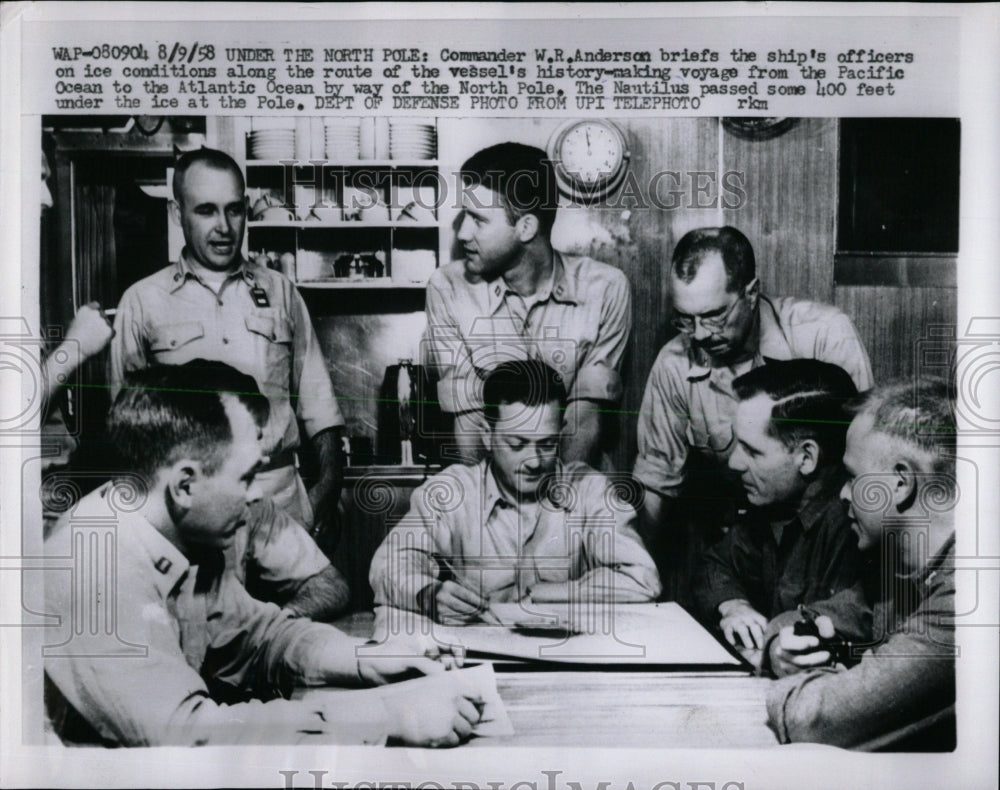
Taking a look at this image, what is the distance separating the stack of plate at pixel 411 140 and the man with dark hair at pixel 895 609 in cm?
93

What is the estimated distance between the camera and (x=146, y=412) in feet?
6.68

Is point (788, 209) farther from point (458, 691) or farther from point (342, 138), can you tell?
point (458, 691)

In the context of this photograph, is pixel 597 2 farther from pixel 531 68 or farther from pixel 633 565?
pixel 633 565

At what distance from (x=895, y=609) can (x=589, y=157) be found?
1000 millimetres

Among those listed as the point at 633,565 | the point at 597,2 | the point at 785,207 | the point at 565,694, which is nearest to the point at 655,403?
the point at 633,565

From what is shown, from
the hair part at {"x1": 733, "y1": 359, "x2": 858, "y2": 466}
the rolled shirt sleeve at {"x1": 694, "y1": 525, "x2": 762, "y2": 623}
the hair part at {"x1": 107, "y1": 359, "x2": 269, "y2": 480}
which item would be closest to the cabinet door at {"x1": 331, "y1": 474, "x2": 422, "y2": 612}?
the hair part at {"x1": 107, "y1": 359, "x2": 269, "y2": 480}

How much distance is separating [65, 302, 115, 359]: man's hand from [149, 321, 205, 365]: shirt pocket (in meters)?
0.08

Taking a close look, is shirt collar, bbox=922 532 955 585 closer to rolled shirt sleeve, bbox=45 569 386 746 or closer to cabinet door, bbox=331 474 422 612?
cabinet door, bbox=331 474 422 612

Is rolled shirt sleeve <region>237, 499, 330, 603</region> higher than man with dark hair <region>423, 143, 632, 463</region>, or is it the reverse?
man with dark hair <region>423, 143, 632, 463</region>

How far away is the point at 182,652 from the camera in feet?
6.66

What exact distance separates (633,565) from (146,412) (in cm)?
94

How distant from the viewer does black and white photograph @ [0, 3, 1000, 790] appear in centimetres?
203

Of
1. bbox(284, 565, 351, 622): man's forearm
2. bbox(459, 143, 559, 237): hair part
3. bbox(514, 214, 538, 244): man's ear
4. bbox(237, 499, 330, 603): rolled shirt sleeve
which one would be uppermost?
bbox(459, 143, 559, 237): hair part

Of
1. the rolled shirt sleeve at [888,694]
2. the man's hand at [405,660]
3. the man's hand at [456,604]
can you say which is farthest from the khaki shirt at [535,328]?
the rolled shirt sleeve at [888,694]
